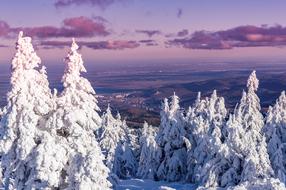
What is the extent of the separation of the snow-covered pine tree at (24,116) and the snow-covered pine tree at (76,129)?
2.73 ft

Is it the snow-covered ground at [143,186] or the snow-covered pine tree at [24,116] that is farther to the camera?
the snow-covered ground at [143,186]

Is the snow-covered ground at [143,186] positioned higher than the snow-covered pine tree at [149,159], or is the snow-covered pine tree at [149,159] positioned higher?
the snow-covered pine tree at [149,159]

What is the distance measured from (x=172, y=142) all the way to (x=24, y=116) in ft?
120

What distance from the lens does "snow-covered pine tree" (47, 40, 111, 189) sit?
22.1 meters

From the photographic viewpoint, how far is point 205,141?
5103 centimetres

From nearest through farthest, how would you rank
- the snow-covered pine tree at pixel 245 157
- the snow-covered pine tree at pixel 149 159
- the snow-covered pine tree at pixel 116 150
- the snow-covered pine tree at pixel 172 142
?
the snow-covered pine tree at pixel 245 157 → the snow-covered pine tree at pixel 172 142 → the snow-covered pine tree at pixel 149 159 → the snow-covered pine tree at pixel 116 150

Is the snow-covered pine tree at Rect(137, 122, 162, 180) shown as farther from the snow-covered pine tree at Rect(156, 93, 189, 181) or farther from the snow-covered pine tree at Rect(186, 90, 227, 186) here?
the snow-covered pine tree at Rect(186, 90, 227, 186)

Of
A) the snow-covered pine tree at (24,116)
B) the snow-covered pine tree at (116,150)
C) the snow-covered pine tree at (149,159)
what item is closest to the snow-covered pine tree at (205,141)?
the snow-covered pine tree at (149,159)

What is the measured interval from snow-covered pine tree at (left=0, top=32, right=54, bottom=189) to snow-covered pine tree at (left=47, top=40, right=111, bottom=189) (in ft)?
2.73

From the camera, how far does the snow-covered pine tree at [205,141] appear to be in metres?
45.8

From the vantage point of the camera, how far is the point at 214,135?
155 ft

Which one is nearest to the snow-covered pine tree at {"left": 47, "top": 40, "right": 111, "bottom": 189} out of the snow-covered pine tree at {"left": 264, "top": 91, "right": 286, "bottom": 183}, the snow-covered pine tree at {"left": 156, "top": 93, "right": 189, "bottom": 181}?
the snow-covered pine tree at {"left": 264, "top": 91, "right": 286, "bottom": 183}

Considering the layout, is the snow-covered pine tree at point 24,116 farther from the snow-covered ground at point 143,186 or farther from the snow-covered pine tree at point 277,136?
the snow-covered pine tree at point 277,136

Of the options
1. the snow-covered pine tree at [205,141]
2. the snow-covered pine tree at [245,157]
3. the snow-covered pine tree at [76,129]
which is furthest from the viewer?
the snow-covered pine tree at [205,141]
